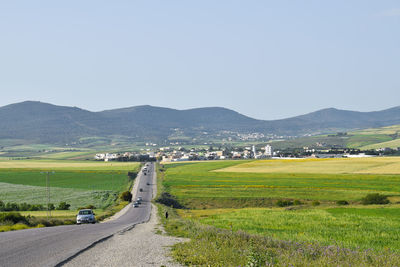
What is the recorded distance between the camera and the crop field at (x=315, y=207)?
28.6 m

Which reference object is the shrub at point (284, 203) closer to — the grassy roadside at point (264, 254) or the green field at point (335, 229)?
the green field at point (335, 229)

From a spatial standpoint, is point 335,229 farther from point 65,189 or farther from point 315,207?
point 65,189

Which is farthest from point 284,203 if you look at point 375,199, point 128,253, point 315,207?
point 128,253

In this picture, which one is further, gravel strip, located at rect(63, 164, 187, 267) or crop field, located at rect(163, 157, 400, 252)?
crop field, located at rect(163, 157, 400, 252)

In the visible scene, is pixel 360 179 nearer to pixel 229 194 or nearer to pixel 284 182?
pixel 284 182

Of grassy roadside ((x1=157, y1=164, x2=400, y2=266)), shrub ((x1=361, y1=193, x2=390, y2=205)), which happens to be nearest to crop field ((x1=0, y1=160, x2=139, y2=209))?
shrub ((x1=361, y1=193, x2=390, y2=205))

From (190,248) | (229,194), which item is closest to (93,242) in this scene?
(190,248)

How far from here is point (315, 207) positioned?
192 ft

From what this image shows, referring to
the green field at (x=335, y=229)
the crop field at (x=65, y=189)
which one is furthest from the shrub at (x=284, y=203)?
the crop field at (x=65, y=189)

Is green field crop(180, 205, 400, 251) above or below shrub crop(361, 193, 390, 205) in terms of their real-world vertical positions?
above

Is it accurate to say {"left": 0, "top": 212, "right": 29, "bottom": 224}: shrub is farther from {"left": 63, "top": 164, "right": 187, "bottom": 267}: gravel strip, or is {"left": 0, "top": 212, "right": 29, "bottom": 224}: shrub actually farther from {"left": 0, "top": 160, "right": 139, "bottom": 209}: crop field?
{"left": 0, "top": 160, "right": 139, "bottom": 209}: crop field

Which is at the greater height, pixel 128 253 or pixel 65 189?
pixel 128 253

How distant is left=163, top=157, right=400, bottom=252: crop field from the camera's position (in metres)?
28.6

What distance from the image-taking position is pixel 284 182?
101500mm
